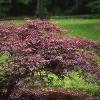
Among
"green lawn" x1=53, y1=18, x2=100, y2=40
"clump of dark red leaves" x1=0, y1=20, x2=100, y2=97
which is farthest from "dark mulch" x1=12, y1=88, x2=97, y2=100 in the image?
"green lawn" x1=53, y1=18, x2=100, y2=40

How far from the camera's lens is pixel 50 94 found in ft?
37.4

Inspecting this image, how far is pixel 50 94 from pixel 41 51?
232 centimetres

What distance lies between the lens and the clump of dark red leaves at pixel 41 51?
9.10m

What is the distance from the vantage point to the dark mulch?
10.3m

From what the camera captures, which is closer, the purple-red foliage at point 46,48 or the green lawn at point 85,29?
the purple-red foliage at point 46,48

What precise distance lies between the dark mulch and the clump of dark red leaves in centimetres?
57

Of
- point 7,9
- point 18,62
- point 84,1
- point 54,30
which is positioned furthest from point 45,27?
point 84,1

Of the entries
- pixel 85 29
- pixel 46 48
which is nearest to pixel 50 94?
pixel 46 48

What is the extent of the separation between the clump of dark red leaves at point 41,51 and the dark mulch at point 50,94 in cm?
57

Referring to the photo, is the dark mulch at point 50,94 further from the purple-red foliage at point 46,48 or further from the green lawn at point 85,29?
the green lawn at point 85,29

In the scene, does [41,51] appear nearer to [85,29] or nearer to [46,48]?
[46,48]

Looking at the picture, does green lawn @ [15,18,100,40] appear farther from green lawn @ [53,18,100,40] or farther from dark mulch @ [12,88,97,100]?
dark mulch @ [12,88,97,100]

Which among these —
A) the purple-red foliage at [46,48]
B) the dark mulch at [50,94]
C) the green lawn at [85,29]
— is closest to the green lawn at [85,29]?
the green lawn at [85,29]

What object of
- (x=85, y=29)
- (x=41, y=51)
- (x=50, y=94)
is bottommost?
(x=85, y=29)
